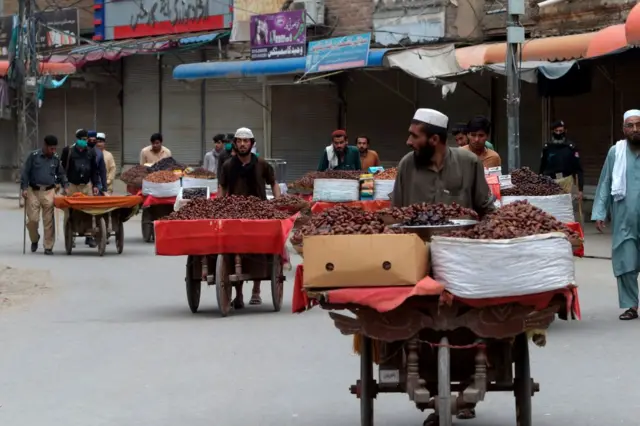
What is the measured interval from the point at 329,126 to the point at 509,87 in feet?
40.4

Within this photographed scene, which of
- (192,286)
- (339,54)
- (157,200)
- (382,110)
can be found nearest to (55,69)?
(382,110)

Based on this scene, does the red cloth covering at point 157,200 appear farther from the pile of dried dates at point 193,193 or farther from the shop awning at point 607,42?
the shop awning at point 607,42

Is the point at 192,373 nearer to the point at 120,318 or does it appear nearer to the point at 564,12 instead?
the point at 120,318

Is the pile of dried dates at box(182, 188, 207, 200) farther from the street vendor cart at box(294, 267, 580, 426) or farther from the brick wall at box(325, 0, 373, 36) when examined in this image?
the street vendor cart at box(294, 267, 580, 426)

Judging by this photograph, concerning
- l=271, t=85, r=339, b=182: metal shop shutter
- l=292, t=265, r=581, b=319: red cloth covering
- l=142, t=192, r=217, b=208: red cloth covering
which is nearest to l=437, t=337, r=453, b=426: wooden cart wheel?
l=292, t=265, r=581, b=319: red cloth covering

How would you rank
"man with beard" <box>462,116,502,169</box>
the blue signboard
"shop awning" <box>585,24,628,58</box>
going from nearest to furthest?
"man with beard" <box>462,116,502,169</box> → "shop awning" <box>585,24,628,58</box> → the blue signboard

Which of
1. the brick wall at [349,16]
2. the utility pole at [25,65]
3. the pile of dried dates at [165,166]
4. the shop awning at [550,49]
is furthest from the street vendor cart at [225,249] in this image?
the utility pole at [25,65]

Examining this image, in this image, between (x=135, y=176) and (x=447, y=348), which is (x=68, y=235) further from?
(x=447, y=348)

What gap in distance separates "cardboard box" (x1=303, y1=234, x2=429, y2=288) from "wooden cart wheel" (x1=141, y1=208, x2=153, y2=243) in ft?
52.6

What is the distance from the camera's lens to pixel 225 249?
12.3 meters

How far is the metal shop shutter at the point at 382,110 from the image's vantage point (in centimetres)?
2975

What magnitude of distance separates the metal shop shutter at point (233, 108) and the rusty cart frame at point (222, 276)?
22.0m

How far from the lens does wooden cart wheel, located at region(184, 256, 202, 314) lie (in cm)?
1256

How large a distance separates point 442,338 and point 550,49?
16654mm
